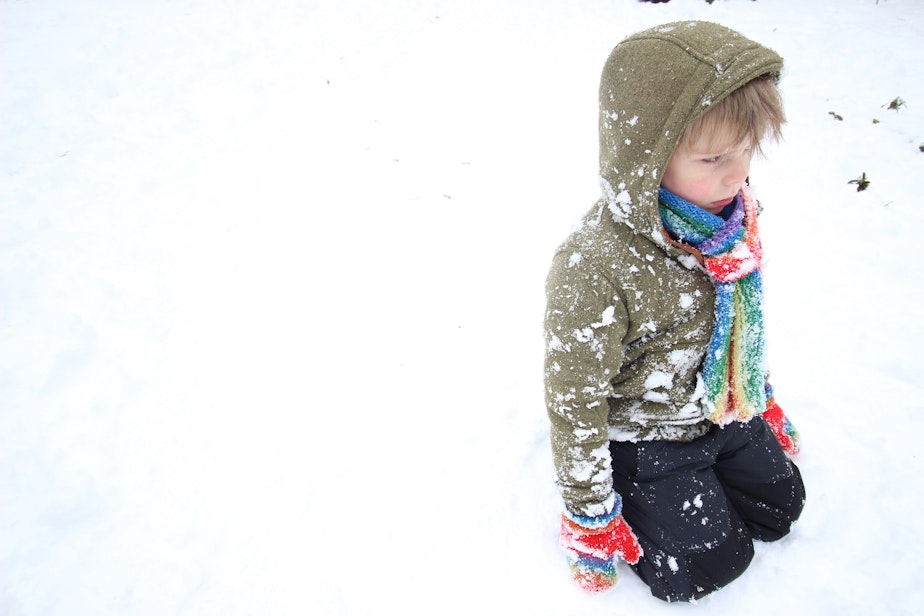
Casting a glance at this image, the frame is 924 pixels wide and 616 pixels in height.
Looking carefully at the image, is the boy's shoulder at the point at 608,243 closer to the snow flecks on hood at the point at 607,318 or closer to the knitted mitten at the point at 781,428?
the snow flecks on hood at the point at 607,318

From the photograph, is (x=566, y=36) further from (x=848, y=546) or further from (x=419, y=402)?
(x=848, y=546)

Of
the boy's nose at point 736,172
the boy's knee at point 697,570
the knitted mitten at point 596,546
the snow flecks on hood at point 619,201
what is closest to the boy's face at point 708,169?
the boy's nose at point 736,172

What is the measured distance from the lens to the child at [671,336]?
1421 millimetres

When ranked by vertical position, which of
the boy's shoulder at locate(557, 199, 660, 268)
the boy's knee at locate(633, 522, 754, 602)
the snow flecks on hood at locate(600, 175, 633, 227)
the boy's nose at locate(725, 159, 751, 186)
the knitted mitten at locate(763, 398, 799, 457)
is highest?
the boy's nose at locate(725, 159, 751, 186)

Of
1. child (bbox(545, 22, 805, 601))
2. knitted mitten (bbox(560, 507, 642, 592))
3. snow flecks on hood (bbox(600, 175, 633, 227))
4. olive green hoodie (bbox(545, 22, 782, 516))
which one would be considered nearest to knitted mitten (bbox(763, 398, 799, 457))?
child (bbox(545, 22, 805, 601))

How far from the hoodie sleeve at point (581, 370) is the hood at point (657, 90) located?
0.23 metres

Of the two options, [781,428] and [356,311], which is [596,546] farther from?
[356,311]

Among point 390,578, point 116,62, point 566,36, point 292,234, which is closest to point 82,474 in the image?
point 390,578

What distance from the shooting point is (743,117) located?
55.5 inches

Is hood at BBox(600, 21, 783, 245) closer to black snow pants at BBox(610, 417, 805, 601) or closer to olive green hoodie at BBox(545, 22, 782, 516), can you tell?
olive green hoodie at BBox(545, 22, 782, 516)

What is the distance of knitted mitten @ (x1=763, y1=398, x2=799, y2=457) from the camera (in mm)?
2312

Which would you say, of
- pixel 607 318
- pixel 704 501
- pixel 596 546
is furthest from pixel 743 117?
pixel 596 546

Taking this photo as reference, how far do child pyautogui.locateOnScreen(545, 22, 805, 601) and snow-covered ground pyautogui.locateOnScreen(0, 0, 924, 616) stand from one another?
0.76 ft

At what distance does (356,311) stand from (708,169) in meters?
2.11
